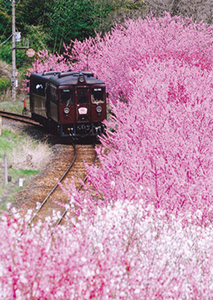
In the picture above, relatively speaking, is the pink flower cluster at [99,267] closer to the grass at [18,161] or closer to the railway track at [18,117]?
the grass at [18,161]

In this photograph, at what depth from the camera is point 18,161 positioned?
17.8m

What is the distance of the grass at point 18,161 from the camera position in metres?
14.6

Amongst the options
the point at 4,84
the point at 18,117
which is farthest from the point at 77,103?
the point at 4,84

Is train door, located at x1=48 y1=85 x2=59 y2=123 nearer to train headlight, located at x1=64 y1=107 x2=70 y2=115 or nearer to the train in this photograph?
the train

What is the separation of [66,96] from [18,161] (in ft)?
14.6

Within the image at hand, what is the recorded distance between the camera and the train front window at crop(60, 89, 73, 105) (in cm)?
2084

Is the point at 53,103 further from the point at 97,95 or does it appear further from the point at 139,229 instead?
the point at 139,229

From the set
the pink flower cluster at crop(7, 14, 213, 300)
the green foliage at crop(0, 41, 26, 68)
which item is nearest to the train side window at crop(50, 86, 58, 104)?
the pink flower cluster at crop(7, 14, 213, 300)

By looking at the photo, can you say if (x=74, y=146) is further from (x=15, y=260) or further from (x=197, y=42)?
(x=15, y=260)

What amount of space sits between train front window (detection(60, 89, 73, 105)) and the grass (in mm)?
2136

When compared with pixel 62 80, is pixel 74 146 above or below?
below

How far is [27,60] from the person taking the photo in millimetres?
43312

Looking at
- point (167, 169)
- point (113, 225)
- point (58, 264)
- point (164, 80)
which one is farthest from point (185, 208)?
point (164, 80)

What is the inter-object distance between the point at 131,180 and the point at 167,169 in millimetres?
712
